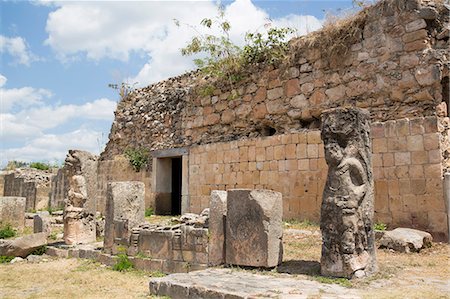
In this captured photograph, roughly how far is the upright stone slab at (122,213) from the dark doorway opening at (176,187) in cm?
618

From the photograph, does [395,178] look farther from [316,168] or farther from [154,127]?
[154,127]

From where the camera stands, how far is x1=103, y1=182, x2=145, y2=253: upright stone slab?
317 inches

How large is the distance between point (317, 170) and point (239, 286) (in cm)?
540

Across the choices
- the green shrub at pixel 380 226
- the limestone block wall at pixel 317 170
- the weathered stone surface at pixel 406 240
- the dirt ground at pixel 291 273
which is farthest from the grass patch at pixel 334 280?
the limestone block wall at pixel 317 170

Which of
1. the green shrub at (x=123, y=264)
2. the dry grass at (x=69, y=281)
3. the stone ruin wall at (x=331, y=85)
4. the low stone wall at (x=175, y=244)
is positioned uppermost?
the stone ruin wall at (x=331, y=85)

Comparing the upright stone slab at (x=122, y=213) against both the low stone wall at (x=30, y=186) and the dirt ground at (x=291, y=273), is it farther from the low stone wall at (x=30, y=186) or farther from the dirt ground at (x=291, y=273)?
the low stone wall at (x=30, y=186)

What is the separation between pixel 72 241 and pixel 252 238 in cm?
535

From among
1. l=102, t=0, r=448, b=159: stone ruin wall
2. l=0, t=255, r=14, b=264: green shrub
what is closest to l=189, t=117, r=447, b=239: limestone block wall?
l=102, t=0, r=448, b=159: stone ruin wall

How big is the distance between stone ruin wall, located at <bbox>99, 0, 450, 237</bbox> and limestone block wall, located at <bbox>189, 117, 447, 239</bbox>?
0.02 metres

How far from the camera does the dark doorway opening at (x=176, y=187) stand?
1505 centimetres

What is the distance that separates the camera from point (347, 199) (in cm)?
528

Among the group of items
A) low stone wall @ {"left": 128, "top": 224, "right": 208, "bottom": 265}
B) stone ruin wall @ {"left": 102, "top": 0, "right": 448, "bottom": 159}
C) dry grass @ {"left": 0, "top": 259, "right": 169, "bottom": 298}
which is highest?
stone ruin wall @ {"left": 102, "top": 0, "right": 448, "bottom": 159}

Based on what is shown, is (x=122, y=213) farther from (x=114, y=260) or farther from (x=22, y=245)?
(x=22, y=245)

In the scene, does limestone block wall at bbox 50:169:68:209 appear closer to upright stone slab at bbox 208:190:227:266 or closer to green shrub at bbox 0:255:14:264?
green shrub at bbox 0:255:14:264
